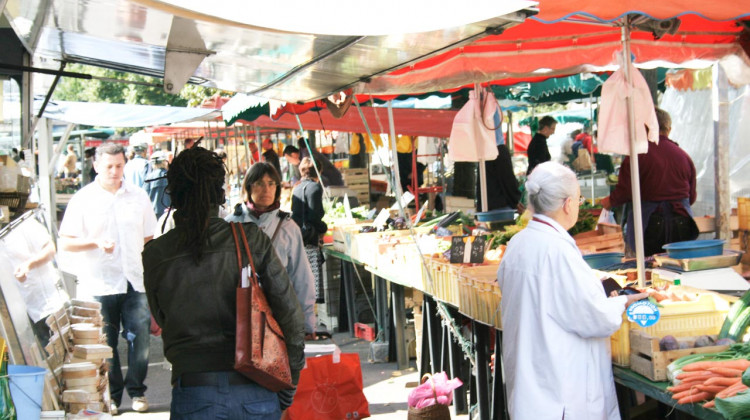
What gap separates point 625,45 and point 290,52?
2400 mm

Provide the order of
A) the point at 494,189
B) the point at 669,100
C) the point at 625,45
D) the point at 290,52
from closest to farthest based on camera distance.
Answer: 1. the point at 290,52
2. the point at 625,45
3. the point at 494,189
4. the point at 669,100

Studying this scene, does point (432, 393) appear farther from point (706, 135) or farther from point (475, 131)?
point (706, 135)

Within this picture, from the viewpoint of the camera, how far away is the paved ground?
693cm

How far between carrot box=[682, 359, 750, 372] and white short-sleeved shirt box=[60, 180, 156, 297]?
4.72 metres

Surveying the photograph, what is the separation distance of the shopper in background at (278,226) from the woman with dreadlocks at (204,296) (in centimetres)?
176

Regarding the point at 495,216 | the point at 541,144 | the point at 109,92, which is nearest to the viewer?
the point at 495,216

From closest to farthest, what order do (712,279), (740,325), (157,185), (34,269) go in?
1. (740,325)
2. (34,269)
3. (712,279)
4. (157,185)

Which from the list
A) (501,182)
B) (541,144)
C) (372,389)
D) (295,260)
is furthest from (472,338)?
(541,144)

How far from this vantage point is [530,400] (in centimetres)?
369

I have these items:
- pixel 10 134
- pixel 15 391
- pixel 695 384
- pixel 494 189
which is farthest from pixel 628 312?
pixel 494 189

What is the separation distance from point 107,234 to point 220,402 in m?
4.04

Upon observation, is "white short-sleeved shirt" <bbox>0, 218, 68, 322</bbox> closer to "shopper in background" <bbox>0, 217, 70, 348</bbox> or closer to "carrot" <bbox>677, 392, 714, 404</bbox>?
"shopper in background" <bbox>0, 217, 70, 348</bbox>

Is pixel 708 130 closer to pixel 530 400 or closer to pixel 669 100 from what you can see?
pixel 669 100

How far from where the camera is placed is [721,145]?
7316 millimetres
